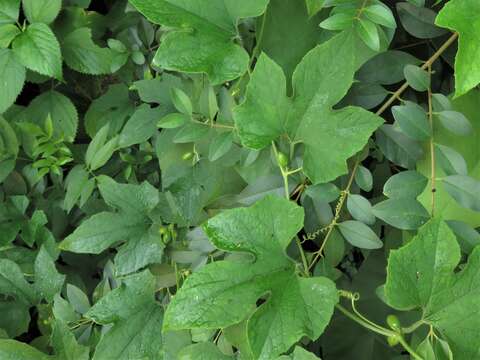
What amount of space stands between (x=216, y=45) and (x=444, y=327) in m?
0.39

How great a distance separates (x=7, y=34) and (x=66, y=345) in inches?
20.7

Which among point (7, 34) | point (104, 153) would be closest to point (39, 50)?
point (7, 34)

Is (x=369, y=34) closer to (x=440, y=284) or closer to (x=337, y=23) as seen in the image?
(x=337, y=23)

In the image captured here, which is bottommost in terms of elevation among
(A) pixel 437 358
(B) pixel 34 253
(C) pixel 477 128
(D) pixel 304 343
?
(B) pixel 34 253

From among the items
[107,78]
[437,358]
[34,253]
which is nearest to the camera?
[437,358]

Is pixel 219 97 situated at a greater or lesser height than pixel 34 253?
greater

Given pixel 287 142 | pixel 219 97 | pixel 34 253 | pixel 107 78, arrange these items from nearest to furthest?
1. pixel 287 142
2. pixel 219 97
3. pixel 34 253
4. pixel 107 78

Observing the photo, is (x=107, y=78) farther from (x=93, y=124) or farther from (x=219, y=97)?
(x=219, y=97)

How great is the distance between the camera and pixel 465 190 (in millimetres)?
644

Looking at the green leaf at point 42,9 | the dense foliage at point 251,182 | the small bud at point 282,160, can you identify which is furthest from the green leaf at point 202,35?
the green leaf at point 42,9

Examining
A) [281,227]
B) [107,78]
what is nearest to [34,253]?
[107,78]

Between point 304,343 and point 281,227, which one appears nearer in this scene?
point 281,227

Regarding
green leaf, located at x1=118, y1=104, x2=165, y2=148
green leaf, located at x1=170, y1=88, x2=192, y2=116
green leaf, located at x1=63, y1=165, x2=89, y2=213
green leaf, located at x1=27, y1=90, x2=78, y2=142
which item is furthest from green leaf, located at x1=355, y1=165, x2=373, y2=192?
green leaf, located at x1=27, y1=90, x2=78, y2=142

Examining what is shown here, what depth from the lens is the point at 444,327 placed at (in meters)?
0.59
